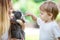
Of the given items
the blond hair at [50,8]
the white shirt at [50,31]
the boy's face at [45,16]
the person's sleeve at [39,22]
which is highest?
the blond hair at [50,8]

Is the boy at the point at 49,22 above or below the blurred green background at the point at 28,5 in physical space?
below

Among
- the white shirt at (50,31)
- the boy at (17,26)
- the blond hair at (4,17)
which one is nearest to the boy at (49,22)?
the white shirt at (50,31)

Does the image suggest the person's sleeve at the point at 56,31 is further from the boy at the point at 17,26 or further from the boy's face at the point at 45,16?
the boy at the point at 17,26

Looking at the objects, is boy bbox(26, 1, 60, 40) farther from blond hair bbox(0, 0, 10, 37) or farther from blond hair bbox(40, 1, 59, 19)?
blond hair bbox(0, 0, 10, 37)

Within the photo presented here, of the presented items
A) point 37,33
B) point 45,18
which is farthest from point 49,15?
point 37,33

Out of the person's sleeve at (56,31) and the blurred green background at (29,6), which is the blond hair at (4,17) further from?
the person's sleeve at (56,31)

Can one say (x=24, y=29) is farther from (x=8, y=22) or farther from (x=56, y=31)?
(x=56, y=31)

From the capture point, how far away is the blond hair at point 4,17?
1438 millimetres

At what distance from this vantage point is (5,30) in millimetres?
1437

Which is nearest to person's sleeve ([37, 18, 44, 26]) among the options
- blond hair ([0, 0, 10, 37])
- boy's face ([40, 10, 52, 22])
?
boy's face ([40, 10, 52, 22])

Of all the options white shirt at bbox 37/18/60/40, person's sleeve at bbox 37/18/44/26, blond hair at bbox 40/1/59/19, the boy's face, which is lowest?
white shirt at bbox 37/18/60/40

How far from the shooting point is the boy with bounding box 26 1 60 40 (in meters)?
1.40

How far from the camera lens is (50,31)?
1.40 meters

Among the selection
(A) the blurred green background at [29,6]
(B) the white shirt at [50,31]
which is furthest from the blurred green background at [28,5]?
(B) the white shirt at [50,31]
